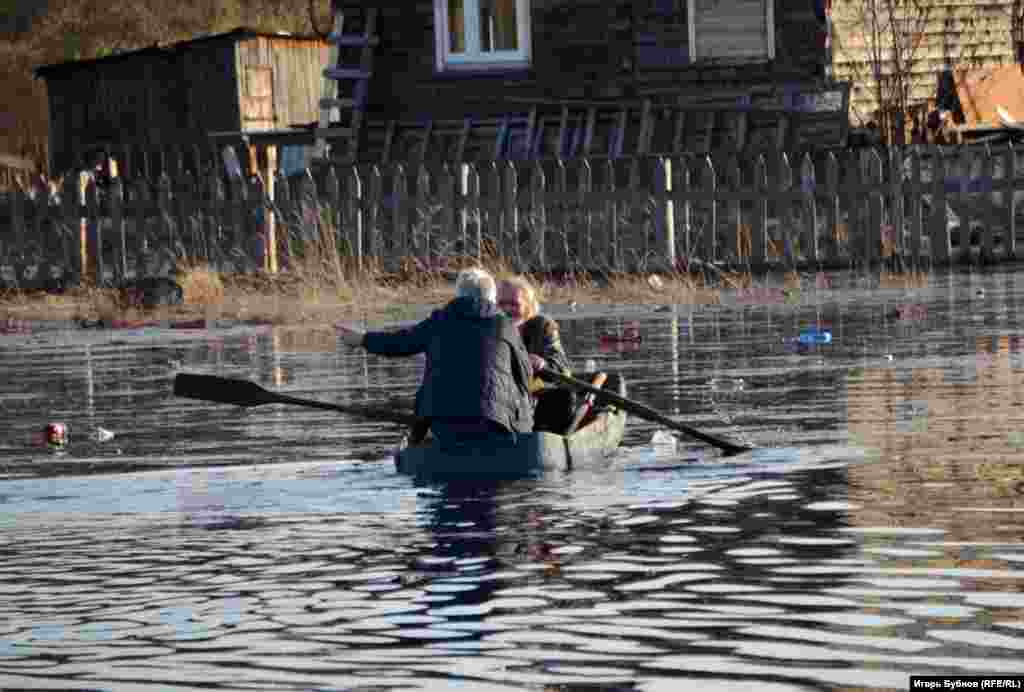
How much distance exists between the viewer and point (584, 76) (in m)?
36.1

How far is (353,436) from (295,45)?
46031 millimetres

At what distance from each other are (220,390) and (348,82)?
78.1 ft

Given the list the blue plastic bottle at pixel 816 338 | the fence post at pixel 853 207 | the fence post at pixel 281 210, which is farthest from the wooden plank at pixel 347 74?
the blue plastic bottle at pixel 816 338

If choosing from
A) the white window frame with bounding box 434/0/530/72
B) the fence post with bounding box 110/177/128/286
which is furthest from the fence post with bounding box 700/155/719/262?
the white window frame with bounding box 434/0/530/72

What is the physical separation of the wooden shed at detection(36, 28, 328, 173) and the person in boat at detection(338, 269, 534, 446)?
45.5 meters

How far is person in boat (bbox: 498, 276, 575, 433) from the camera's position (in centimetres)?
1423

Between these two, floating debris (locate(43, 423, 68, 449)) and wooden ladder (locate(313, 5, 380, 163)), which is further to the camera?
wooden ladder (locate(313, 5, 380, 163))

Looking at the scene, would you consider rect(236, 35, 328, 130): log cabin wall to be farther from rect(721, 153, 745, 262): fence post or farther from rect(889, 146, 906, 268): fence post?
rect(889, 146, 906, 268): fence post

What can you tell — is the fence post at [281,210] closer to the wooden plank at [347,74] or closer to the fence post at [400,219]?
the fence post at [400,219]

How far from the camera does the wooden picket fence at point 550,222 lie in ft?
90.8

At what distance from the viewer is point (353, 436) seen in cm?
1511

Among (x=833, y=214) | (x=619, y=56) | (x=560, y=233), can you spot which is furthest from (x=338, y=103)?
(x=833, y=214)

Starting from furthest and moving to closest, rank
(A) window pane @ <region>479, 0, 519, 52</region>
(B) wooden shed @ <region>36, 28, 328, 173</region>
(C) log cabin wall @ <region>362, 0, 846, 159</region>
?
(B) wooden shed @ <region>36, 28, 328, 173</region>
(A) window pane @ <region>479, 0, 519, 52</region>
(C) log cabin wall @ <region>362, 0, 846, 159</region>

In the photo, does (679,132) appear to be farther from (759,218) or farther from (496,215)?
(759,218)
